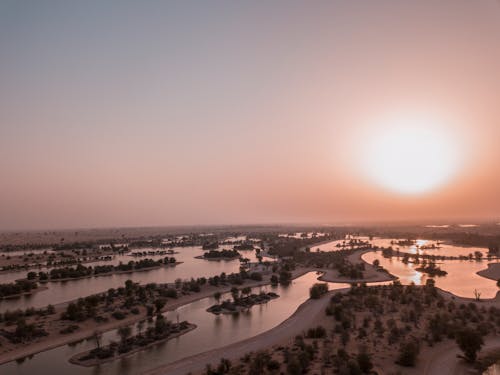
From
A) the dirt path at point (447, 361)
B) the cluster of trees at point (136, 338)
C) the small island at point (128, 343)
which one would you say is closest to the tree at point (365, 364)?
the dirt path at point (447, 361)

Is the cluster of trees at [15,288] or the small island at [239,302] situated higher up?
the cluster of trees at [15,288]

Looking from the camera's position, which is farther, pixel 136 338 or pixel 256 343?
pixel 136 338

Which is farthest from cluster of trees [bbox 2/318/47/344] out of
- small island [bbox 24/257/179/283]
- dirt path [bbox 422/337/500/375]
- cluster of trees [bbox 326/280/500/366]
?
dirt path [bbox 422/337/500/375]

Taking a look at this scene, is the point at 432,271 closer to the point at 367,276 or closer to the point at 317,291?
the point at 367,276

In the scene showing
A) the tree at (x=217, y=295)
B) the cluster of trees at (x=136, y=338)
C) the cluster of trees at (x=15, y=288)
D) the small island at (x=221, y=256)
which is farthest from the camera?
the small island at (x=221, y=256)

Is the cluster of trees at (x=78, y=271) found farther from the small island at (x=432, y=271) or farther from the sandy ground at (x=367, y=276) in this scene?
the small island at (x=432, y=271)

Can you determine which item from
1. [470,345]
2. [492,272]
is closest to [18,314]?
[470,345]

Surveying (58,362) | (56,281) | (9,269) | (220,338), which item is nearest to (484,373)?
(220,338)
